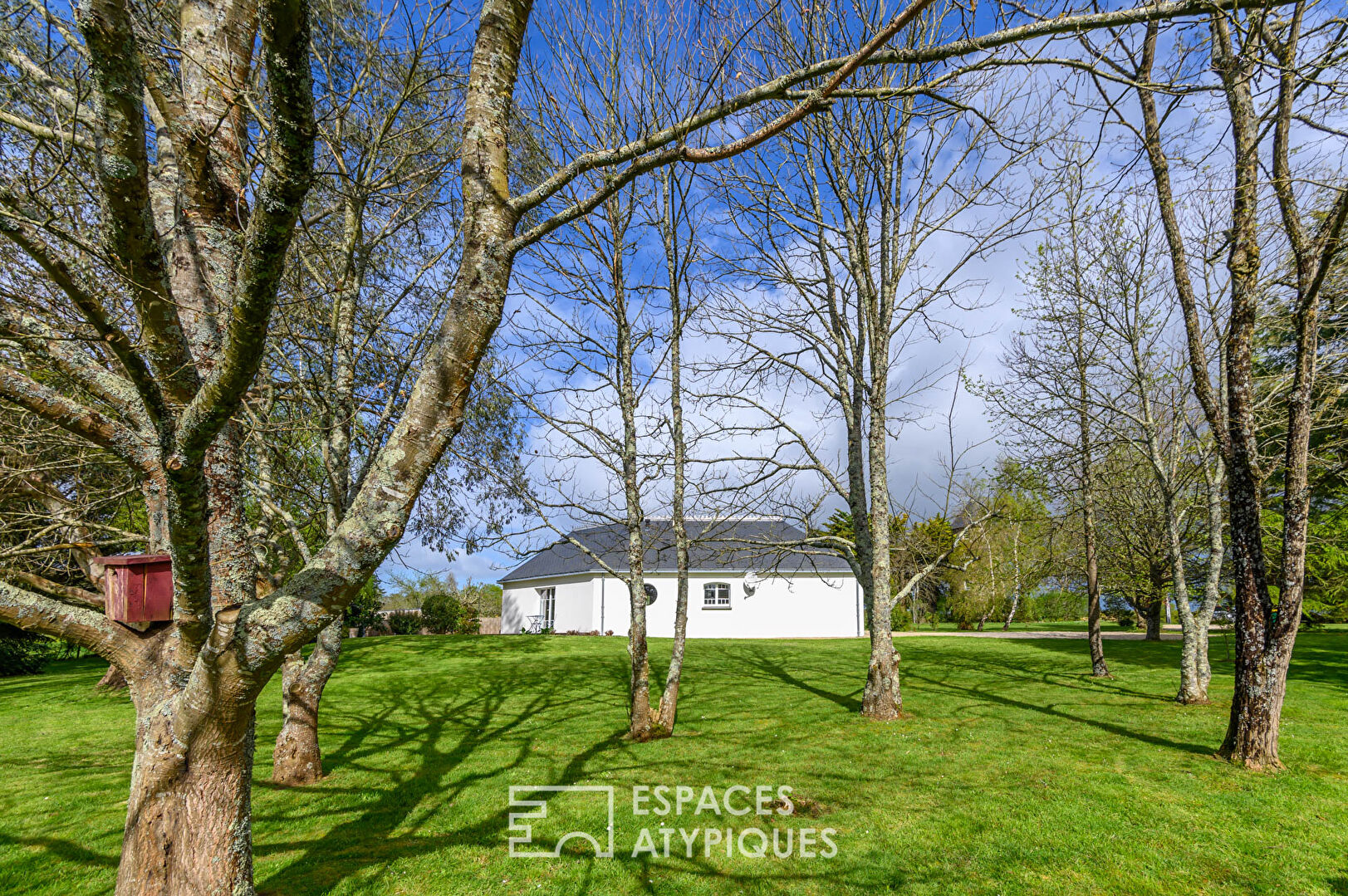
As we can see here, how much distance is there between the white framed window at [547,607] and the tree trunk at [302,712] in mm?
21473

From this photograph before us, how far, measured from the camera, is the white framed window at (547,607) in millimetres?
27948

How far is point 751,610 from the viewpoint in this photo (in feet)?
85.7

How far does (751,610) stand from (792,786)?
2022 cm

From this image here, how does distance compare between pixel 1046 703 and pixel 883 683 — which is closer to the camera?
pixel 883 683

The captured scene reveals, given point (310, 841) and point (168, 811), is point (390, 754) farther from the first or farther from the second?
point (168, 811)

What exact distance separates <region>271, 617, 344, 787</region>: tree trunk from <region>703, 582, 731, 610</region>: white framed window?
2024 centimetres

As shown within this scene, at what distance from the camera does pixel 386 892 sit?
4.42 m

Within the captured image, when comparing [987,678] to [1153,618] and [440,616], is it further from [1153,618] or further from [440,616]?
[440,616]

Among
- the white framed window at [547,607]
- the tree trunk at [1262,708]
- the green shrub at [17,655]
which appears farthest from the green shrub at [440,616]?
the tree trunk at [1262,708]

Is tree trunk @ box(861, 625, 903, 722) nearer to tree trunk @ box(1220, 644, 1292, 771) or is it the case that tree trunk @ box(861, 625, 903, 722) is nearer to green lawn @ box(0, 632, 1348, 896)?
green lawn @ box(0, 632, 1348, 896)

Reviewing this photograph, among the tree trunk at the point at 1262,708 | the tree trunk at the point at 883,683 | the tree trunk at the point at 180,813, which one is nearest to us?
the tree trunk at the point at 180,813

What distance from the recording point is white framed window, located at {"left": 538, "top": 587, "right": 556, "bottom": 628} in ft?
91.7

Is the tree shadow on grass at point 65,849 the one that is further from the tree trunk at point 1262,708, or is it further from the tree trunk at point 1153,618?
the tree trunk at point 1153,618

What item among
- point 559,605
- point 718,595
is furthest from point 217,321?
point 559,605
